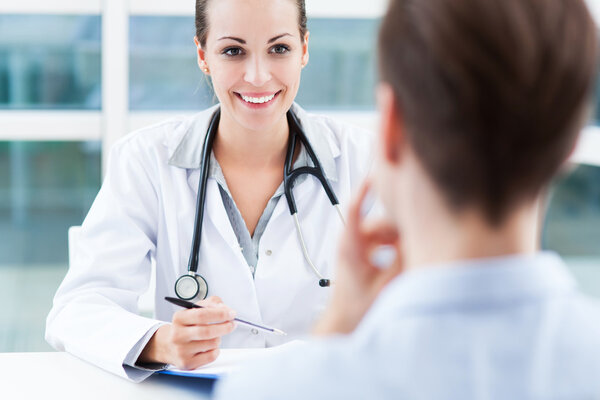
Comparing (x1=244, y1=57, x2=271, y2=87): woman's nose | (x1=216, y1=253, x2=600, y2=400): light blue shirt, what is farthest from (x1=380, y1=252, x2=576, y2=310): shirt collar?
(x1=244, y1=57, x2=271, y2=87): woman's nose

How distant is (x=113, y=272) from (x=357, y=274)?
2.73ft

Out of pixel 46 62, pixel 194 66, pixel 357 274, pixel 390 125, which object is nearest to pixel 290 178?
pixel 357 274

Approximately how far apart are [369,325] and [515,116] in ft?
0.73

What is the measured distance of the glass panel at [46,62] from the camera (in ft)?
11.6

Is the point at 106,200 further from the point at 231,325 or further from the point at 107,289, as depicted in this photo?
the point at 231,325

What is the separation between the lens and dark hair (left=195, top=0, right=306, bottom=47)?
1561mm

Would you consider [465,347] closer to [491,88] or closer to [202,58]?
[491,88]

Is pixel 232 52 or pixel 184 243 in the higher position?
pixel 232 52

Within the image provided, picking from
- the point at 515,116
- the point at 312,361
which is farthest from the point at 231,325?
the point at 515,116

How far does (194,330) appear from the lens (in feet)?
3.86

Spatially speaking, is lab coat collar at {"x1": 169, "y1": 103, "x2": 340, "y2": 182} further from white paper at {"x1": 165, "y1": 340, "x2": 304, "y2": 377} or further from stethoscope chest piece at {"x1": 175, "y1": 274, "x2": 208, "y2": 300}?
white paper at {"x1": 165, "y1": 340, "x2": 304, "y2": 377}

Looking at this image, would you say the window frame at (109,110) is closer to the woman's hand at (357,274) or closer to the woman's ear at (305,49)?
the woman's ear at (305,49)

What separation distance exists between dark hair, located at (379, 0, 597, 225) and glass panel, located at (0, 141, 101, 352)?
3.23m

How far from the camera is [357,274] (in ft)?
2.54
